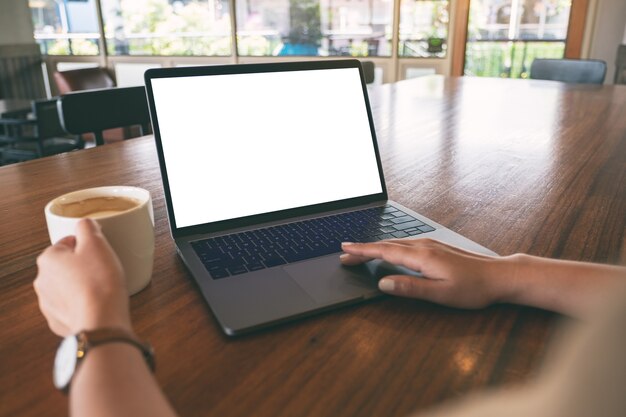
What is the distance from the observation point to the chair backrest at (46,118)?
301 cm

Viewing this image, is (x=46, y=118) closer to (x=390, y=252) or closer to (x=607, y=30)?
(x=390, y=252)

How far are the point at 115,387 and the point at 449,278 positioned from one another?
336 millimetres

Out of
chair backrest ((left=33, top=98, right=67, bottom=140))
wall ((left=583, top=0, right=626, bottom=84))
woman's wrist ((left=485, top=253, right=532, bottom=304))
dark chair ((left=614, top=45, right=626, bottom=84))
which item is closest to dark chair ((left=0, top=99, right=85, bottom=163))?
chair backrest ((left=33, top=98, right=67, bottom=140))

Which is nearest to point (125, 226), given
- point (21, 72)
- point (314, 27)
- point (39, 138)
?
point (39, 138)

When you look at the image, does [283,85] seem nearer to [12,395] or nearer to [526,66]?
[12,395]

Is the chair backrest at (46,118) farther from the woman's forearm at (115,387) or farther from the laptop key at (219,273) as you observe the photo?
the woman's forearm at (115,387)

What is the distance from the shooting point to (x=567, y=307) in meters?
0.51

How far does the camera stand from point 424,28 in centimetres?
439

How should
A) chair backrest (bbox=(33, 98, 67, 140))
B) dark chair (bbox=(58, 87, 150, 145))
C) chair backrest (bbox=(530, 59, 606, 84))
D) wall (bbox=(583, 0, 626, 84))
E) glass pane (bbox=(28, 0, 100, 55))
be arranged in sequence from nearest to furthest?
1. dark chair (bbox=(58, 87, 150, 145))
2. chair backrest (bbox=(530, 59, 606, 84))
3. chair backrest (bbox=(33, 98, 67, 140))
4. wall (bbox=(583, 0, 626, 84))
5. glass pane (bbox=(28, 0, 100, 55))

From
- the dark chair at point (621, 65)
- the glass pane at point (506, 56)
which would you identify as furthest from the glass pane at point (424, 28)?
the dark chair at point (621, 65)

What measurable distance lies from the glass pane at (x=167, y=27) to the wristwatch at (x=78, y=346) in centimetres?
513

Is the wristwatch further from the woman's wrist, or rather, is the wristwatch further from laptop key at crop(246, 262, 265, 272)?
the woman's wrist

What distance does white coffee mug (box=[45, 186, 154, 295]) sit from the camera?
0.50m

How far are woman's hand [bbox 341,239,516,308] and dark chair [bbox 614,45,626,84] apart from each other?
11.6 feet
